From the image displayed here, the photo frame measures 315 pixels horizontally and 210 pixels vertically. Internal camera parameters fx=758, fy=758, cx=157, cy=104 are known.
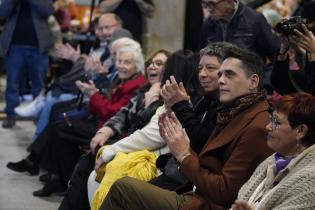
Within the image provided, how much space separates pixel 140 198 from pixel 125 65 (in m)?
1.88

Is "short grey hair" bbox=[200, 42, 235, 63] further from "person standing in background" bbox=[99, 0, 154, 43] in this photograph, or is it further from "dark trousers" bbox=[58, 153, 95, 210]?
"person standing in background" bbox=[99, 0, 154, 43]

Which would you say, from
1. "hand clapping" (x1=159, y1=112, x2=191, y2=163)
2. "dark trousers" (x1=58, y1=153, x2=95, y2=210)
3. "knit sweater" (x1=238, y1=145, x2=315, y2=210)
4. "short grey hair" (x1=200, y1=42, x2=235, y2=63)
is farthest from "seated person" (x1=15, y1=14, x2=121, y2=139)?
"knit sweater" (x1=238, y1=145, x2=315, y2=210)

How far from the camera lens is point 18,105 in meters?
7.51

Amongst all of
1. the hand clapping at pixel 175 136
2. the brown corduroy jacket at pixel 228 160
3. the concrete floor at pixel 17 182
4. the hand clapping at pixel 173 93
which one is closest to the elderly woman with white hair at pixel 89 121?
the concrete floor at pixel 17 182

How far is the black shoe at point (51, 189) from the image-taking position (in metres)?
5.27

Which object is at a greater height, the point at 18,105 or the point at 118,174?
the point at 118,174

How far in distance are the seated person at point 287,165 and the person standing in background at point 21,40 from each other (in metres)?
4.62

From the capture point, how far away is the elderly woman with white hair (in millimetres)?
5207

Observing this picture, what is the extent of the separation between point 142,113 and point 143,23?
110 inches

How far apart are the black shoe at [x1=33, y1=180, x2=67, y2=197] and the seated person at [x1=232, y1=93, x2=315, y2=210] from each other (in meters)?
2.45

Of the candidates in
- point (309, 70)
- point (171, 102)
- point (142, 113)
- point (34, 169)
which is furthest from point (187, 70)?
point (34, 169)

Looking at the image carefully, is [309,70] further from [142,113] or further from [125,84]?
[125,84]

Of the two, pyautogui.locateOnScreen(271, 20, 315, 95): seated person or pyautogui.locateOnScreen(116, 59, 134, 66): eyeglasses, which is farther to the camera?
pyautogui.locateOnScreen(116, 59, 134, 66): eyeglasses

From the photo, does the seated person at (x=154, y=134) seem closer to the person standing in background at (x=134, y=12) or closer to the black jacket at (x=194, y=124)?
the black jacket at (x=194, y=124)
